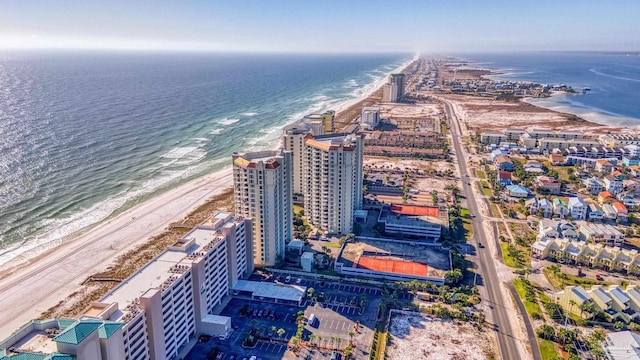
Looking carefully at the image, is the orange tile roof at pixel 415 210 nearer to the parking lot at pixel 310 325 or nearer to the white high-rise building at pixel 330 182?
the white high-rise building at pixel 330 182

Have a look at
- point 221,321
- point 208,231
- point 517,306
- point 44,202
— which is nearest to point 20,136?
point 44,202

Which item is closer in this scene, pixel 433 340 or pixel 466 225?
pixel 433 340

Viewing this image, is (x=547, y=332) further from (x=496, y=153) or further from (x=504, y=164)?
(x=496, y=153)

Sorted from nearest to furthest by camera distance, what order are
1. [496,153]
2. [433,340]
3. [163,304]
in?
[163,304]
[433,340]
[496,153]

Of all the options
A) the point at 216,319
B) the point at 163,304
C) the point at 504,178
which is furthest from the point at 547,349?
the point at 504,178

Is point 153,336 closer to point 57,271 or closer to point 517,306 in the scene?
point 57,271

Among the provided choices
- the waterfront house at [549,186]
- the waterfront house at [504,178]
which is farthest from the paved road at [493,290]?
the waterfront house at [549,186]

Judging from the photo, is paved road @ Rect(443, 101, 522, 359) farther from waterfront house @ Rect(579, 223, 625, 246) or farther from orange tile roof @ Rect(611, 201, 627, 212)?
orange tile roof @ Rect(611, 201, 627, 212)
